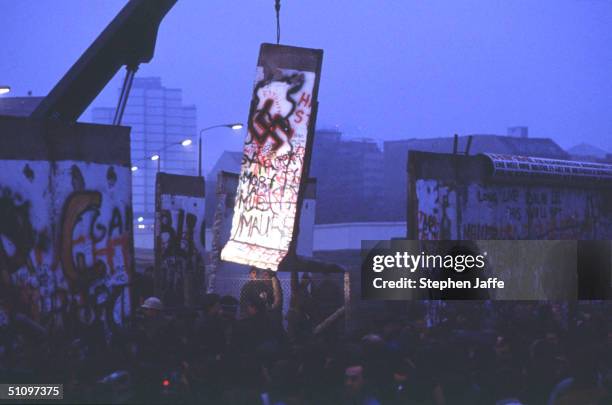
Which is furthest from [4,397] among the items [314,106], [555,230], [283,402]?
[555,230]

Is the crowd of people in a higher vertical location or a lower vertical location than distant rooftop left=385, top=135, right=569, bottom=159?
lower

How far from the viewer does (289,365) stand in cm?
1231

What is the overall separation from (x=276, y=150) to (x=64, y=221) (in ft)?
11.6

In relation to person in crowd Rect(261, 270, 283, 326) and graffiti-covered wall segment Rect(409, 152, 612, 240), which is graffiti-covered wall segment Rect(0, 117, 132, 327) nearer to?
person in crowd Rect(261, 270, 283, 326)

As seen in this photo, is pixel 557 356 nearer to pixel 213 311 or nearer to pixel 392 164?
pixel 213 311

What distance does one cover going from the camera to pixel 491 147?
358 feet

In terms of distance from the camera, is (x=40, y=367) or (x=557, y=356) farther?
(x=557, y=356)

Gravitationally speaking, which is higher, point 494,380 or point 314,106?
point 314,106

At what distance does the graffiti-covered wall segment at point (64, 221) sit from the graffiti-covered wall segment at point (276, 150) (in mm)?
2000

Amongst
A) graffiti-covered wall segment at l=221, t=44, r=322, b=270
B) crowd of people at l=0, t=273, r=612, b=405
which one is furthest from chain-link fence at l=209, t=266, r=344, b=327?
crowd of people at l=0, t=273, r=612, b=405

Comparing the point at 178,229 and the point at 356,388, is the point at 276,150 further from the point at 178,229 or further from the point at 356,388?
the point at 178,229

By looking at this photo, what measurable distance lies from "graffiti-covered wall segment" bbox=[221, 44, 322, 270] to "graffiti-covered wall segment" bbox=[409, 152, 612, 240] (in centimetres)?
501

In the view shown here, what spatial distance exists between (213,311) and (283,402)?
Result: 2.54 m

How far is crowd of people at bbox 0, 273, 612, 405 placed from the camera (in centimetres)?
1206
